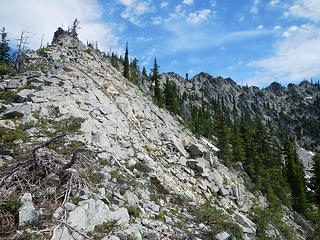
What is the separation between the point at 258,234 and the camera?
1803 centimetres

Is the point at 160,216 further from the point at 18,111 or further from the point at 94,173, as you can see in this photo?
the point at 18,111

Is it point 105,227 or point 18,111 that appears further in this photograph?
point 18,111

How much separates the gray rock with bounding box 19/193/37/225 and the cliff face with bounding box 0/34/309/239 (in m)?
0.03

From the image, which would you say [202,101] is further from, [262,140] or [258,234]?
[258,234]

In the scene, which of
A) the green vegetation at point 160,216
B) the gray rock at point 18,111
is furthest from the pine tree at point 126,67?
the green vegetation at point 160,216

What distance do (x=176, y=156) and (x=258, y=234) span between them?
11365 millimetres

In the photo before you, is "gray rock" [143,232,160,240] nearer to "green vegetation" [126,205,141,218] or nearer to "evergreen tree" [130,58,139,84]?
"green vegetation" [126,205,141,218]

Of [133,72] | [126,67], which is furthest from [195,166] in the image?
[133,72]

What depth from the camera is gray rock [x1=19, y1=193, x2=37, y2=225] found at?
10.4 meters

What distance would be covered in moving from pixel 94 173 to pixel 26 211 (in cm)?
451

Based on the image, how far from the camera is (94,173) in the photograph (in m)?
14.8

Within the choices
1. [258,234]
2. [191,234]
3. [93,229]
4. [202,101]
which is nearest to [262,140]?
[258,234]

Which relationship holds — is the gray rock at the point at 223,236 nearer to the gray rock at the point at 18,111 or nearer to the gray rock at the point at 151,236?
the gray rock at the point at 151,236

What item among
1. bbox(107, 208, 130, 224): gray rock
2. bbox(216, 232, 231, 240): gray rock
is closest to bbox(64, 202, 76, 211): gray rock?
bbox(107, 208, 130, 224): gray rock
